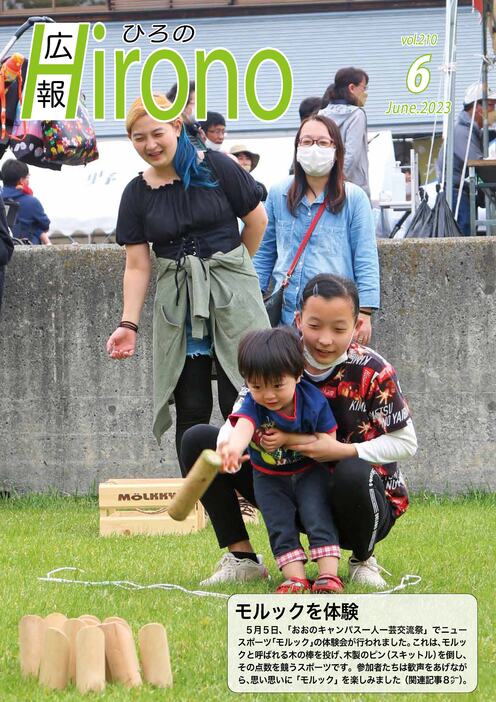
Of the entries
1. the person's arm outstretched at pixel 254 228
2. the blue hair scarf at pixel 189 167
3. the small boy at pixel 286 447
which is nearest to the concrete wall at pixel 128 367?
the person's arm outstretched at pixel 254 228

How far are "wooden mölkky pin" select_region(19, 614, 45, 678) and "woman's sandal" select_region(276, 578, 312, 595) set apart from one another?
41.1 inches

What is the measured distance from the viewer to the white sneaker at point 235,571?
4.23 meters

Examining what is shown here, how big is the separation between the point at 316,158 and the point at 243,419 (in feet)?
6.34

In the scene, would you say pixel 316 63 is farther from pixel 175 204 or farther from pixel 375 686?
pixel 375 686

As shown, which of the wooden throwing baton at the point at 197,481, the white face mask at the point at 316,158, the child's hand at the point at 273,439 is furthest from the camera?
the white face mask at the point at 316,158

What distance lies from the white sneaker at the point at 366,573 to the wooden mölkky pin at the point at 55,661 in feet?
4.65

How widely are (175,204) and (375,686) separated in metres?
2.74

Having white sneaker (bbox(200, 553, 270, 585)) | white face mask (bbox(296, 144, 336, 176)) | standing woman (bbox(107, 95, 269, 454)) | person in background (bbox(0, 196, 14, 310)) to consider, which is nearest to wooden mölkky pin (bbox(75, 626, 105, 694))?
white sneaker (bbox(200, 553, 270, 585))

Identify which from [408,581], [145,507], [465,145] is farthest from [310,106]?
[408,581]

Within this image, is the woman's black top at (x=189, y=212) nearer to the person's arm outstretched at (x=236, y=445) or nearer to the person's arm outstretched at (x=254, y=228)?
the person's arm outstretched at (x=254, y=228)

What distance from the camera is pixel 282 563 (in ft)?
13.1

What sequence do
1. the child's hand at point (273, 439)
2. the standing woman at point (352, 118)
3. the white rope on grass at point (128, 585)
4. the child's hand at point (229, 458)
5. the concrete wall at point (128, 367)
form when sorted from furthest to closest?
the standing woman at point (352, 118)
the concrete wall at point (128, 367)
the white rope on grass at point (128, 585)
the child's hand at point (273, 439)
the child's hand at point (229, 458)

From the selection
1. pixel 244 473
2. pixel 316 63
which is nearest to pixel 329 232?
pixel 244 473

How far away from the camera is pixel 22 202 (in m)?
9.81
